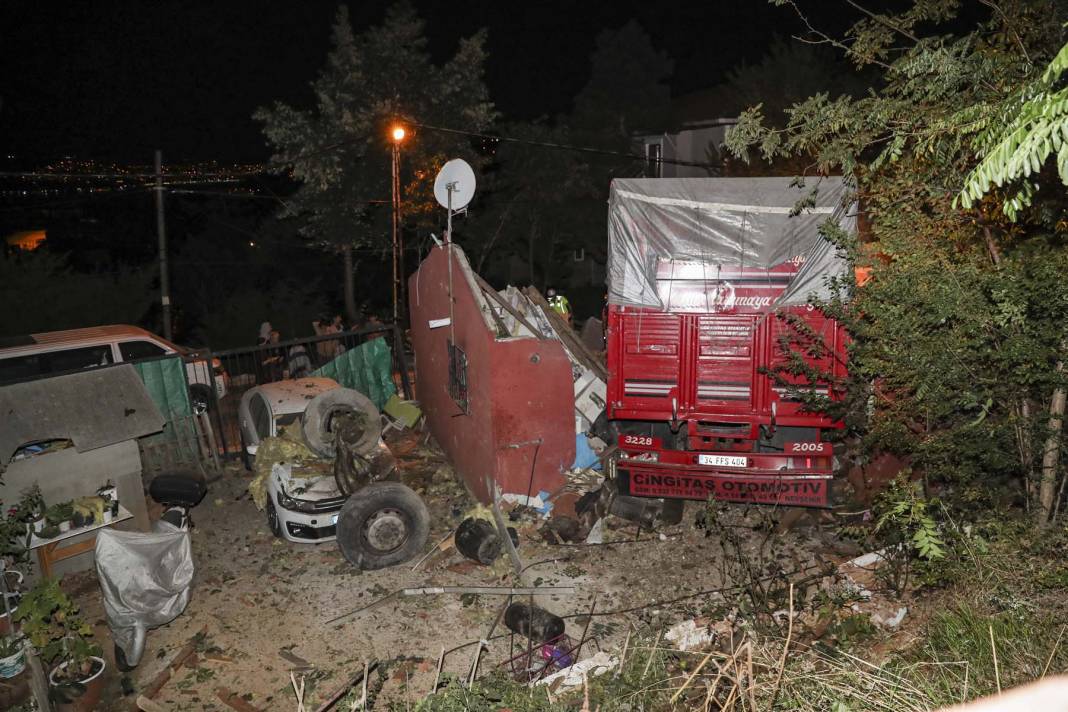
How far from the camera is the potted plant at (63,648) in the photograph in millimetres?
5527

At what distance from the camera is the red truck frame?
7.62 meters

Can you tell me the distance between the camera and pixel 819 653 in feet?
13.4

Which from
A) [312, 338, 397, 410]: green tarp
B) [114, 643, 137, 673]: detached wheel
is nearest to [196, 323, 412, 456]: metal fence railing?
[312, 338, 397, 410]: green tarp

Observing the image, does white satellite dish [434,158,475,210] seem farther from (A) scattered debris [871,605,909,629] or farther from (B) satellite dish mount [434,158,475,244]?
(A) scattered debris [871,605,909,629]

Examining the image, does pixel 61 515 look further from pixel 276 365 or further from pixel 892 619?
pixel 892 619

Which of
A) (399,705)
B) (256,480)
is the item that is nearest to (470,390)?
(256,480)

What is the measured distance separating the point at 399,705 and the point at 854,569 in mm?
4246

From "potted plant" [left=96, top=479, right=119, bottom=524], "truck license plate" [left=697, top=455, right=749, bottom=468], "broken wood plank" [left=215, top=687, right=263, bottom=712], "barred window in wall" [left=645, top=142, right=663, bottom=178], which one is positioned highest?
"barred window in wall" [left=645, top=142, right=663, bottom=178]

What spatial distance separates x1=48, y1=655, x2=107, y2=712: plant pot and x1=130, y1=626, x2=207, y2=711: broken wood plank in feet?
A: 1.08

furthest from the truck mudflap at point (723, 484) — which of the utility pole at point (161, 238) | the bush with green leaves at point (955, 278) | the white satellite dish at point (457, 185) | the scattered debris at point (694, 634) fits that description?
the utility pole at point (161, 238)

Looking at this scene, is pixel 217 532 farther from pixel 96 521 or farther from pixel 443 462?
pixel 443 462

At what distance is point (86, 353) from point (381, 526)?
282 inches

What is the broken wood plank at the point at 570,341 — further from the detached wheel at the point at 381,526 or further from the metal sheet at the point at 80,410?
the metal sheet at the point at 80,410

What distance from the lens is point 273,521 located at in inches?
333
